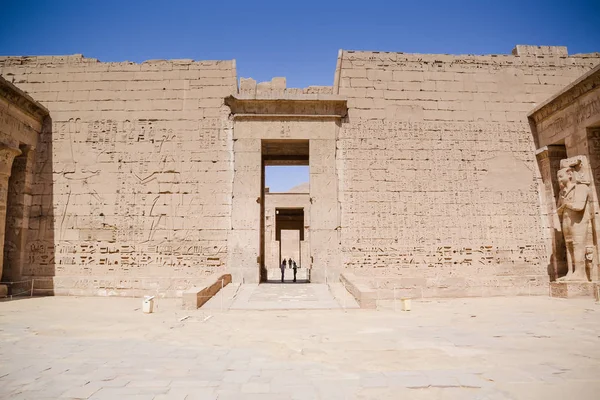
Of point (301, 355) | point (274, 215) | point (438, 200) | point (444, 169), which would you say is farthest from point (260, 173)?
point (274, 215)

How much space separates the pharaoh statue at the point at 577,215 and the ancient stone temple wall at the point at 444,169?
1253 millimetres

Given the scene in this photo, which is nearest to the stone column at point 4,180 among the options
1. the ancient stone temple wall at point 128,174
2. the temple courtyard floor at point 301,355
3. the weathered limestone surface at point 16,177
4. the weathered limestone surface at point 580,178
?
the weathered limestone surface at point 16,177

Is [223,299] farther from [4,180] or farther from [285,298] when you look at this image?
[4,180]

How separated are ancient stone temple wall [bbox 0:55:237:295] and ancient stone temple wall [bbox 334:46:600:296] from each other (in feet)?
11.4

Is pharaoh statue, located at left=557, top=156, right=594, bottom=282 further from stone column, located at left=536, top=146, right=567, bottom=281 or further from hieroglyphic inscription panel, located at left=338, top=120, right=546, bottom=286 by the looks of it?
hieroglyphic inscription panel, located at left=338, top=120, right=546, bottom=286

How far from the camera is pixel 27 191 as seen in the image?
9.83 metres

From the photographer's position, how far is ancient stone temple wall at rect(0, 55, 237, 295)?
32.0 ft

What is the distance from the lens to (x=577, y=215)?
28.4 ft

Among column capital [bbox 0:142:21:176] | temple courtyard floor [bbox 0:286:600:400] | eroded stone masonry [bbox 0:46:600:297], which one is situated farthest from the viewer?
eroded stone masonry [bbox 0:46:600:297]

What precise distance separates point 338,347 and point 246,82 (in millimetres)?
8376

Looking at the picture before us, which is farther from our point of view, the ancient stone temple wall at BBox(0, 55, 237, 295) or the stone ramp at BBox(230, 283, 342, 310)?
the ancient stone temple wall at BBox(0, 55, 237, 295)

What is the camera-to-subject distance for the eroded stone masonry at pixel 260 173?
32.0ft

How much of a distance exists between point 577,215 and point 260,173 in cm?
754

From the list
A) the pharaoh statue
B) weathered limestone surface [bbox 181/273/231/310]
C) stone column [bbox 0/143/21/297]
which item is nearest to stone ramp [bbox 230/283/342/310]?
weathered limestone surface [bbox 181/273/231/310]
